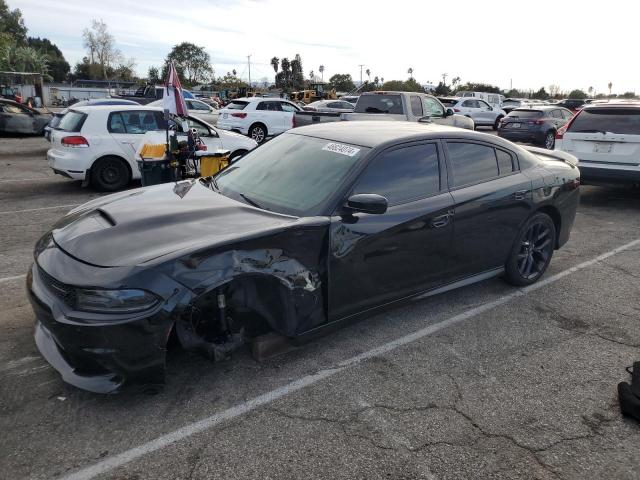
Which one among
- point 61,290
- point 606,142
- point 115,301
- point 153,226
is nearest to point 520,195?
point 153,226

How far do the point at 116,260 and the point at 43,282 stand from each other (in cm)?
55

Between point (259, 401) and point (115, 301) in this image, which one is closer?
point (115, 301)

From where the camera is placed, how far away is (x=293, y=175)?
151 inches

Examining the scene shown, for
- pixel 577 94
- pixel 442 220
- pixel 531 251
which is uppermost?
pixel 577 94

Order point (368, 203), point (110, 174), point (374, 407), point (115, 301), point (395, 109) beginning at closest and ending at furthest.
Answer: point (115, 301)
point (374, 407)
point (368, 203)
point (110, 174)
point (395, 109)

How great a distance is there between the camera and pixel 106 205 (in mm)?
3672

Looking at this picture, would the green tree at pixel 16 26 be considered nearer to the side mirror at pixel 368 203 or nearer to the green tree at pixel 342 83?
the green tree at pixel 342 83

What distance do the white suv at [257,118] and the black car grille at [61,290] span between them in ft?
50.1

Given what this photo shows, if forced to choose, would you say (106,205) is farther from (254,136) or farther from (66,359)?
(254,136)

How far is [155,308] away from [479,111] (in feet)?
84.3

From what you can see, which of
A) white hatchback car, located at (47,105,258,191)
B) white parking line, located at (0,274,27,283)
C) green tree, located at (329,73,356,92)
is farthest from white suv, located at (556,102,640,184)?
green tree, located at (329,73,356,92)

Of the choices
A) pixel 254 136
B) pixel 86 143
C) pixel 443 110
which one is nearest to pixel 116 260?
pixel 86 143

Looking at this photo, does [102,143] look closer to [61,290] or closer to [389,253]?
[61,290]

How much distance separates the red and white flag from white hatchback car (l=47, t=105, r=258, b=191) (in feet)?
7.89
